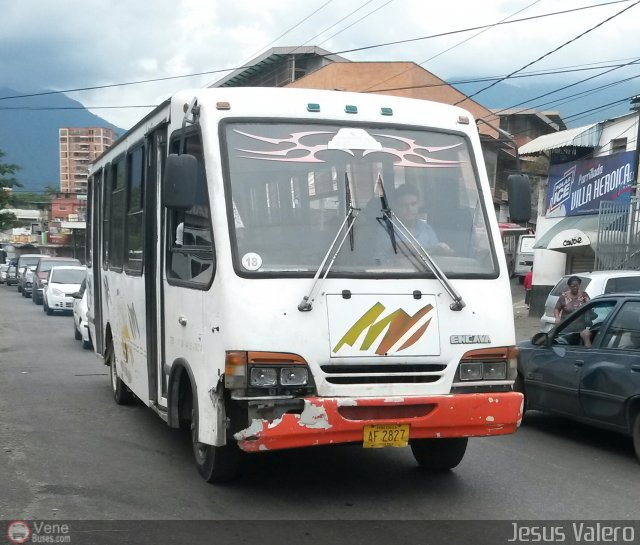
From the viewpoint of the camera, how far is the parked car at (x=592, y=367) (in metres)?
7.91

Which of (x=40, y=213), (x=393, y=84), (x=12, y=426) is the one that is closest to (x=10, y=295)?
(x=393, y=84)

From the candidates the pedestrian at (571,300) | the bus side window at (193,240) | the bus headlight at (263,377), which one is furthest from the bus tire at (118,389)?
the pedestrian at (571,300)

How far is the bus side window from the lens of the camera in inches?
245

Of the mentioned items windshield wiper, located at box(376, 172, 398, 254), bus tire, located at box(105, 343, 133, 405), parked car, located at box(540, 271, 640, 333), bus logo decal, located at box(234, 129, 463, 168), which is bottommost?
bus tire, located at box(105, 343, 133, 405)

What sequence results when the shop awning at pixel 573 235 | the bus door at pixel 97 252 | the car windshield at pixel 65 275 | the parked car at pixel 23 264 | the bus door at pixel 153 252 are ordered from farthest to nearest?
the parked car at pixel 23 264
the car windshield at pixel 65 275
the shop awning at pixel 573 235
the bus door at pixel 97 252
the bus door at pixel 153 252

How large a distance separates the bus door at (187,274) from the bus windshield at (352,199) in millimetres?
305

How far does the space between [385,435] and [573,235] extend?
19766 mm

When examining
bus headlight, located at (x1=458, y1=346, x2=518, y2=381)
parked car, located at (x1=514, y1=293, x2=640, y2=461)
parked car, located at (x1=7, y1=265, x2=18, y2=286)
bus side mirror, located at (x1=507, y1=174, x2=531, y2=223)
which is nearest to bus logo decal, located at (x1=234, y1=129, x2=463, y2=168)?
bus side mirror, located at (x1=507, y1=174, x2=531, y2=223)

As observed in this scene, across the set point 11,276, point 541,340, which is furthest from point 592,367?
point 11,276

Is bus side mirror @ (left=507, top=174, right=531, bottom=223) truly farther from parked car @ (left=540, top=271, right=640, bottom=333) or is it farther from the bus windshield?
parked car @ (left=540, top=271, right=640, bottom=333)

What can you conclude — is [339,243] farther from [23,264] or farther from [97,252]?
[23,264]

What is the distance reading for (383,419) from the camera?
5.88 meters

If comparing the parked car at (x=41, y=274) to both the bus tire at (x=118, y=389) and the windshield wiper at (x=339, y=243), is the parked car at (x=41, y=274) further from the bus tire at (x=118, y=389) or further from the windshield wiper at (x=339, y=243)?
the windshield wiper at (x=339, y=243)

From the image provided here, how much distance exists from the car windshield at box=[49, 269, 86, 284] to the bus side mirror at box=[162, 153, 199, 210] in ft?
67.7
